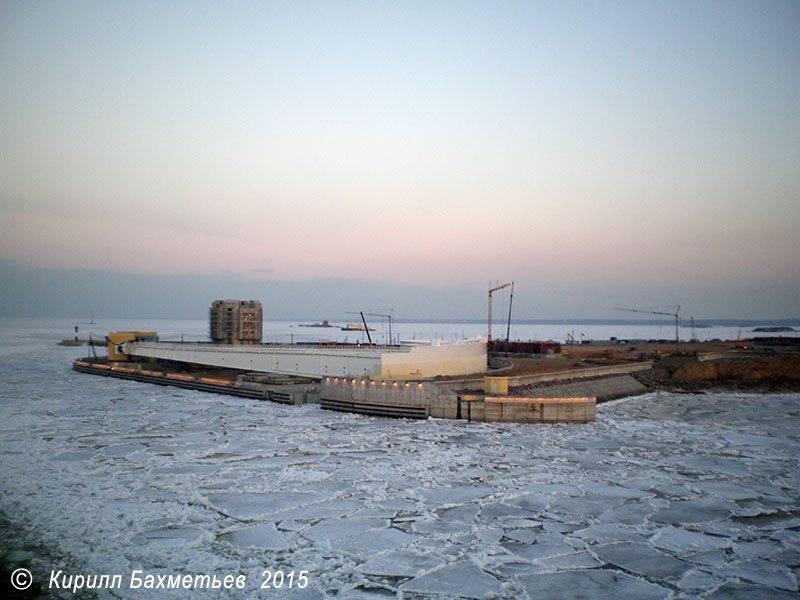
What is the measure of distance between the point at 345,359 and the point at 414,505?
2561 cm

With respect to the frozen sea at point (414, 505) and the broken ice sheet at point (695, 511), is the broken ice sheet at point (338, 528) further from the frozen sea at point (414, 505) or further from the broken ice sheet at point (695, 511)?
the broken ice sheet at point (695, 511)

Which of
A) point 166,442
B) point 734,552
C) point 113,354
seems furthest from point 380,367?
point 113,354

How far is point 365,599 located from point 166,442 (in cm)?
1752

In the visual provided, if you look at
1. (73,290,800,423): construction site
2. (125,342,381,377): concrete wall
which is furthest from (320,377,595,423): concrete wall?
(125,342,381,377): concrete wall

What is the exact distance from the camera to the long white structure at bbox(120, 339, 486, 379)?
40.8 m

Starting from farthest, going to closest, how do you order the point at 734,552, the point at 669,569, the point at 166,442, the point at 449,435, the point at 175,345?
the point at 175,345 < the point at 449,435 < the point at 166,442 < the point at 734,552 < the point at 669,569

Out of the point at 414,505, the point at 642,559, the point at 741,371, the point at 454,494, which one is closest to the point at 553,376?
the point at 741,371

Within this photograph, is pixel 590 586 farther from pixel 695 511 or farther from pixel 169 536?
pixel 169 536

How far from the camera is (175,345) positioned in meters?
58.2

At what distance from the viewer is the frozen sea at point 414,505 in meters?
12.2

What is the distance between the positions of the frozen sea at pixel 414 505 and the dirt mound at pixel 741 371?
27711 mm

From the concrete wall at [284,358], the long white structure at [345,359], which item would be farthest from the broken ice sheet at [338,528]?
the concrete wall at [284,358]

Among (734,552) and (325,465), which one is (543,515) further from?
(325,465)

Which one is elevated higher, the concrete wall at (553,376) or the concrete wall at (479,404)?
the concrete wall at (553,376)
